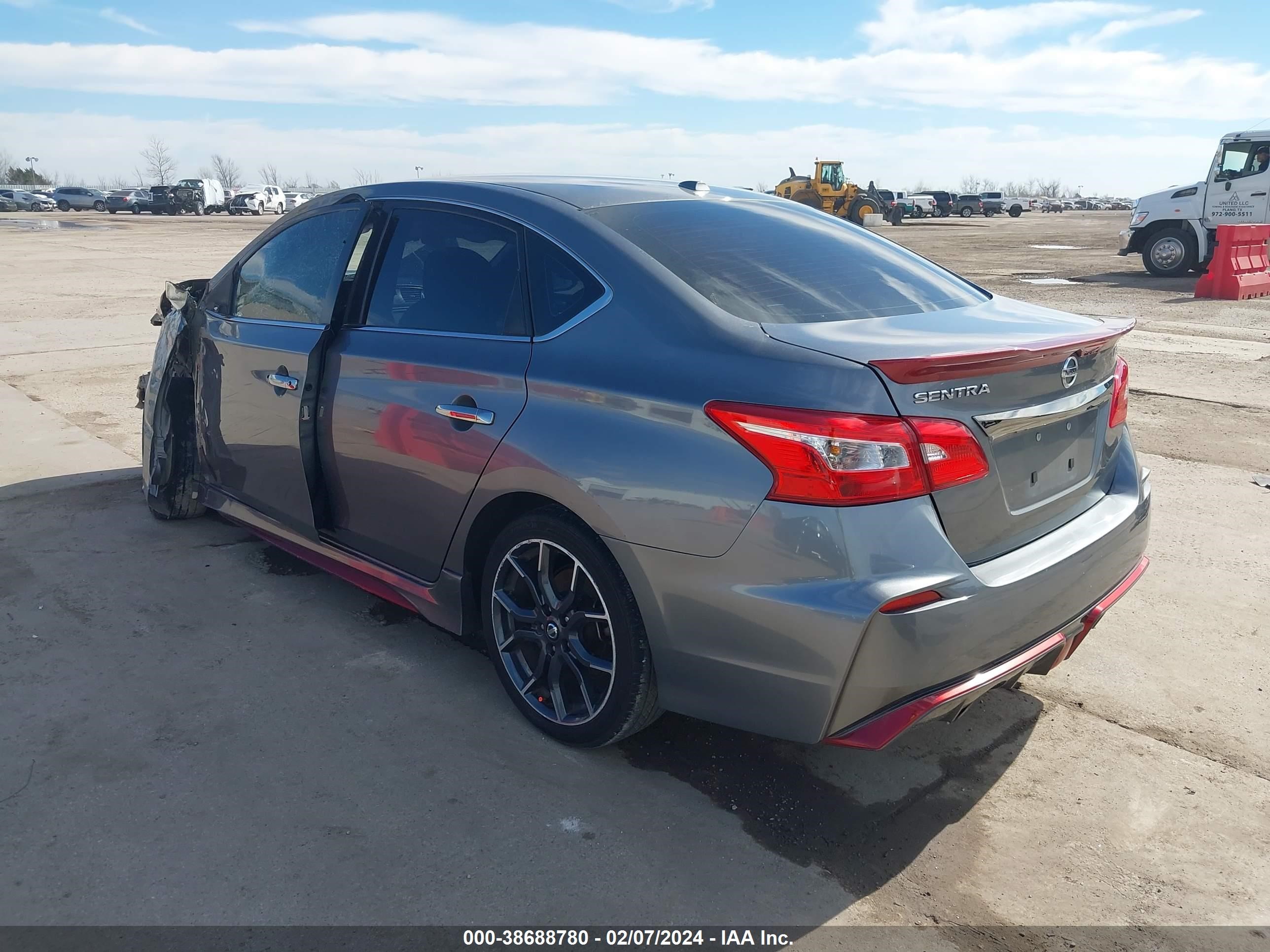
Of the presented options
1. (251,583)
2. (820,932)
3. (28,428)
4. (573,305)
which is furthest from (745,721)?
(28,428)

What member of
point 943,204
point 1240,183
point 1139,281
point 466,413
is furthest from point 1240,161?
point 943,204

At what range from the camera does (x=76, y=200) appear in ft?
217

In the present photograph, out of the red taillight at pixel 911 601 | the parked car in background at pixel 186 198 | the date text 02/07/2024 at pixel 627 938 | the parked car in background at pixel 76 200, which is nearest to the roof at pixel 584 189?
the red taillight at pixel 911 601

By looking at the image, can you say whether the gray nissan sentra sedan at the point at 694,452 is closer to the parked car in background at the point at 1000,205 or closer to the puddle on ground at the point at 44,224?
the puddle on ground at the point at 44,224

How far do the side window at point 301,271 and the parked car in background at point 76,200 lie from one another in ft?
234

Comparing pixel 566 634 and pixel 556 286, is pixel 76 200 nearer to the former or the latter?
pixel 556 286

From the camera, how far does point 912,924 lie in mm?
2410

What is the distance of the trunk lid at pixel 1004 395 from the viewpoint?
8.08ft

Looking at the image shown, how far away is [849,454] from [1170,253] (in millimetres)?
19930

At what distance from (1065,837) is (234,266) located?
399 cm

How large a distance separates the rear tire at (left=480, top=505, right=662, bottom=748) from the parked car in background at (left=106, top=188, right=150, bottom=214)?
2661 inches

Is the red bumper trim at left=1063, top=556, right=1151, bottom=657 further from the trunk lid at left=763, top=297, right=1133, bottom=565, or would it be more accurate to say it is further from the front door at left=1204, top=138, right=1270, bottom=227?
the front door at left=1204, top=138, right=1270, bottom=227

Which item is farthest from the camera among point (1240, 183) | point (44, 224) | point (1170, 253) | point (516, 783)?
point (44, 224)

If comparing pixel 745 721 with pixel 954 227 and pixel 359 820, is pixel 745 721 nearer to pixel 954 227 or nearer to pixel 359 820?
pixel 359 820
